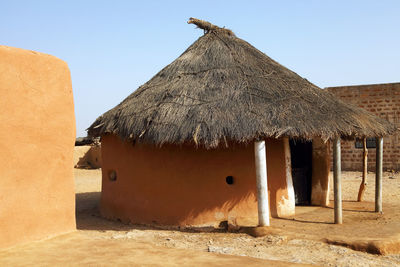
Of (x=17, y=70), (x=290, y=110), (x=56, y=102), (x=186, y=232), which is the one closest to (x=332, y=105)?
(x=290, y=110)

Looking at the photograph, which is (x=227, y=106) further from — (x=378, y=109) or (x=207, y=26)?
(x=378, y=109)

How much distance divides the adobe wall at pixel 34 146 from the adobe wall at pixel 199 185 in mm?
1944

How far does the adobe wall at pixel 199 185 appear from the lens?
7945 millimetres

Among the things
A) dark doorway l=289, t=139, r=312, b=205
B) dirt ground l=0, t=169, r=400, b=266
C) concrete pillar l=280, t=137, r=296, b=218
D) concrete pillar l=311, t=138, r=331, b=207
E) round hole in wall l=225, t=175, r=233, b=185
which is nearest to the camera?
dirt ground l=0, t=169, r=400, b=266

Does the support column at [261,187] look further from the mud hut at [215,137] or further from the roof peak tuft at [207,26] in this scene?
the roof peak tuft at [207,26]

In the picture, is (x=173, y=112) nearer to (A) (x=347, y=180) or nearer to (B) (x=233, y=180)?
(B) (x=233, y=180)

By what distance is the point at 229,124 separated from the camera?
7418 millimetres

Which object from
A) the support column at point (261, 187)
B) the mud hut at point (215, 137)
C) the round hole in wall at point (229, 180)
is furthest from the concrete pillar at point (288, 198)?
the support column at point (261, 187)

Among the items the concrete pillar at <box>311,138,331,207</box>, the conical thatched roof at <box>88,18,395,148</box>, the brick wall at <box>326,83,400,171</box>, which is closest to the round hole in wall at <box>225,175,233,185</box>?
the conical thatched roof at <box>88,18,395,148</box>

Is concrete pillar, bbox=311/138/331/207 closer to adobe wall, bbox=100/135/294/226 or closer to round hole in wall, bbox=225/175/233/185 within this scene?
adobe wall, bbox=100/135/294/226

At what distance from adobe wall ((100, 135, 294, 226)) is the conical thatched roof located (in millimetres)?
554

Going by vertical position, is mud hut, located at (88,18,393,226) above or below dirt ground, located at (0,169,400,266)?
above

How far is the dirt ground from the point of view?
545cm

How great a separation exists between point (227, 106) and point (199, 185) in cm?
165
